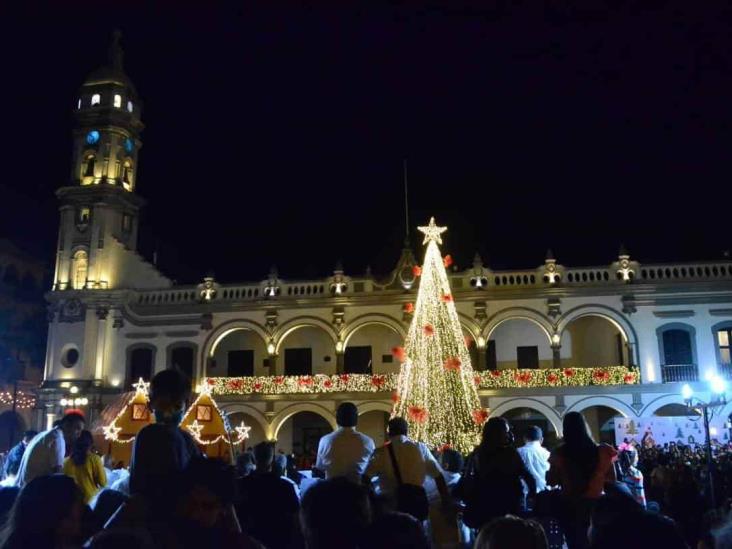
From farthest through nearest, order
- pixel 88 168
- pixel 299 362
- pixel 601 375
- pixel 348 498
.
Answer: pixel 88 168 < pixel 299 362 < pixel 601 375 < pixel 348 498

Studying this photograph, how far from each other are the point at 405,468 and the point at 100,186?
29765mm

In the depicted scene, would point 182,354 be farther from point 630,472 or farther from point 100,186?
point 630,472

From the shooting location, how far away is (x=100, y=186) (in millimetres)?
32656

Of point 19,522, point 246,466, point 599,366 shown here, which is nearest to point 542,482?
point 246,466

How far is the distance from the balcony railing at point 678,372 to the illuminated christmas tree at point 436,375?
1029cm

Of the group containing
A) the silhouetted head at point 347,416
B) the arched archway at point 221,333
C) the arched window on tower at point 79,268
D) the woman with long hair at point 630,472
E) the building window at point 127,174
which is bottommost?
the woman with long hair at point 630,472

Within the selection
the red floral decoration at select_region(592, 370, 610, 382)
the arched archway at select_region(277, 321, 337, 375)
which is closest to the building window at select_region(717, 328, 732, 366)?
the red floral decoration at select_region(592, 370, 610, 382)

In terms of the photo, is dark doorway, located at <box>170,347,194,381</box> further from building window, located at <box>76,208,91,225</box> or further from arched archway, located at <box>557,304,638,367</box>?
arched archway, located at <box>557,304,638,367</box>

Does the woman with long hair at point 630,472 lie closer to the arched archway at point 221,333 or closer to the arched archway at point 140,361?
the arched archway at point 221,333

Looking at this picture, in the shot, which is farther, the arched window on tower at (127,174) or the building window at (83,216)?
the arched window on tower at (127,174)

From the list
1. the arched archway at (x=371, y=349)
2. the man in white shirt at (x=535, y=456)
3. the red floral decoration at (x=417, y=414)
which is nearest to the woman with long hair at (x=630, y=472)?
the man in white shirt at (x=535, y=456)

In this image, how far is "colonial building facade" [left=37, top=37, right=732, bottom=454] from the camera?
27.4 metres

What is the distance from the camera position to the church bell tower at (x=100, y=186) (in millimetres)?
32438

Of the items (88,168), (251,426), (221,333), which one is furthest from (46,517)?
(88,168)
